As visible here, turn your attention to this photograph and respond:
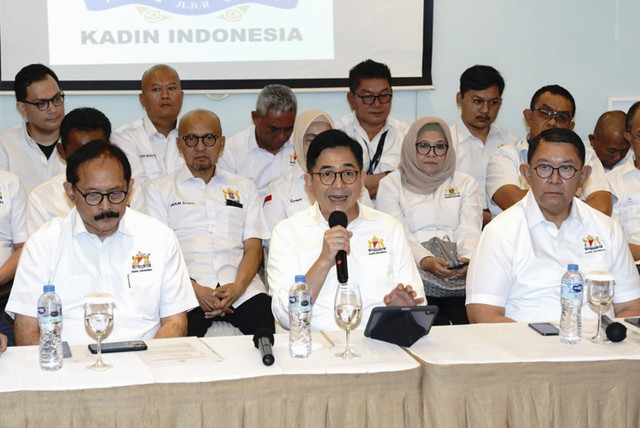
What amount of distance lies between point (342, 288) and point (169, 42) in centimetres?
322

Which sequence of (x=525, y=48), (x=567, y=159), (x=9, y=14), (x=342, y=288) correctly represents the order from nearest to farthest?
(x=342, y=288) → (x=567, y=159) → (x=9, y=14) → (x=525, y=48)

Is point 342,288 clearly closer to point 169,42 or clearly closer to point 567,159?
point 567,159

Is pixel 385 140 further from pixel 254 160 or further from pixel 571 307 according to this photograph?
pixel 571 307

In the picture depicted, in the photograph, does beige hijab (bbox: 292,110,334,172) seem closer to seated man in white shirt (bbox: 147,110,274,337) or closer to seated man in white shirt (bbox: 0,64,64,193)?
seated man in white shirt (bbox: 147,110,274,337)

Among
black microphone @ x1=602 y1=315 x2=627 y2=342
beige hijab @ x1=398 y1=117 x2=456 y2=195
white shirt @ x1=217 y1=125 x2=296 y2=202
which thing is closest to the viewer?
black microphone @ x1=602 y1=315 x2=627 y2=342

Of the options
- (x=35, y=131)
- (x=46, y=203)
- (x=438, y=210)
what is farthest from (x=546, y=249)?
(x=35, y=131)

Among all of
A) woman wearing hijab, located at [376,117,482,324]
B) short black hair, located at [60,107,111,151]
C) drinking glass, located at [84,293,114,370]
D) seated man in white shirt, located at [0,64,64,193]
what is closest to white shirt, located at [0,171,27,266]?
short black hair, located at [60,107,111,151]

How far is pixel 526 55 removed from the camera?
546 cm

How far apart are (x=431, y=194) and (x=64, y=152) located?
6.31ft

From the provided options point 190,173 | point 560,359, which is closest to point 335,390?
point 560,359

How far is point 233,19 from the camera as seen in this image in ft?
16.8

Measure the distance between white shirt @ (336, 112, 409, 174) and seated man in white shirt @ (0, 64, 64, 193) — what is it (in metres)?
1.65

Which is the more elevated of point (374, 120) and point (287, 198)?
point (374, 120)

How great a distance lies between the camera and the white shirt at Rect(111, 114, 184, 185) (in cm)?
457
